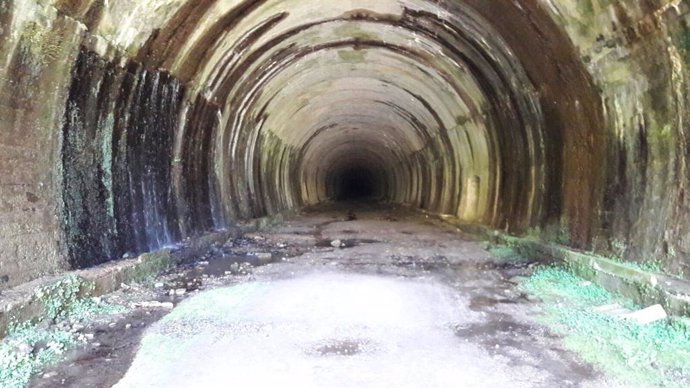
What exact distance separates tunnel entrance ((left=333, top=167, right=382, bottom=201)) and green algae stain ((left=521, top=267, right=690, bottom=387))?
3140cm

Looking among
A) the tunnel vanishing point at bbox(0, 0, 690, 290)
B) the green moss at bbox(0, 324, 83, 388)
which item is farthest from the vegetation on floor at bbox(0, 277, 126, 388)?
the tunnel vanishing point at bbox(0, 0, 690, 290)

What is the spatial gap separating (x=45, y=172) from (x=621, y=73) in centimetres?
561

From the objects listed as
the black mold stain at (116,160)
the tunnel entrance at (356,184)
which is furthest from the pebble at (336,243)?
the tunnel entrance at (356,184)

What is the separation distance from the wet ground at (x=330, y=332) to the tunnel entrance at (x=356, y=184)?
29934mm

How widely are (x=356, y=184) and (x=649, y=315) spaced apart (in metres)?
40.6

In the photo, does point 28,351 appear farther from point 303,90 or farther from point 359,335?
point 303,90

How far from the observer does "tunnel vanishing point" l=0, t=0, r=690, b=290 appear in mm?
5410

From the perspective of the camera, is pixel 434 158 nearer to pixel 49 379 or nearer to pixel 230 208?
pixel 230 208

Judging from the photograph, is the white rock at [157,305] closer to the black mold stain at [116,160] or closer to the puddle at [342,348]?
the black mold stain at [116,160]

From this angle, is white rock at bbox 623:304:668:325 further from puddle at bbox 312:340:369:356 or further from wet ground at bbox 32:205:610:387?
puddle at bbox 312:340:369:356

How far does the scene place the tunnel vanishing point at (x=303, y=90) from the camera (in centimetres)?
541

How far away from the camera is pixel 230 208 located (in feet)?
43.3

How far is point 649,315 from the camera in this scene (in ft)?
16.3

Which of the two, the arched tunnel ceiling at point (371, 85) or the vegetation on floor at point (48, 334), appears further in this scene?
the arched tunnel ceiling at point (371, 85)
